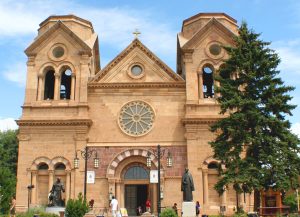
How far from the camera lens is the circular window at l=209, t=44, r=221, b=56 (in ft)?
130

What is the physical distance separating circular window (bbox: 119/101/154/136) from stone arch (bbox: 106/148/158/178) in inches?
61.5

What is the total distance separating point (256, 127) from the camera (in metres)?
26.4

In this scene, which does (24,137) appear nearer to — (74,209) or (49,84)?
(49,84)

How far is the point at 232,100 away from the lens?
27.0 m

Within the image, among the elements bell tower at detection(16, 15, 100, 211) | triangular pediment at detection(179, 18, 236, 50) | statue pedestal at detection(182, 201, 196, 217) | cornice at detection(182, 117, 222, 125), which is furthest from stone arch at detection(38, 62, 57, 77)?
statue pedestal at detection(182, 201, 196, 217)

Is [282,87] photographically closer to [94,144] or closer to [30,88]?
[94,144]

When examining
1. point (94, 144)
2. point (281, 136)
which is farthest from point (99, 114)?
point (281, 136)

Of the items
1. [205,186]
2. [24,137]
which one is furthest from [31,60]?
[205,186]

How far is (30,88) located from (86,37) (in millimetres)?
7217

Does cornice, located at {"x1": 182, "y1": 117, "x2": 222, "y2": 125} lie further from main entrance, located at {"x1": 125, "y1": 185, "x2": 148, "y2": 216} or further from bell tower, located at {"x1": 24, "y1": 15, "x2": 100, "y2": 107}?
bell tower, located at {"x1": 24, "y1": 15, "x2": 100, "y2": 107}

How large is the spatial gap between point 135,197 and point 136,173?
6.75 ft

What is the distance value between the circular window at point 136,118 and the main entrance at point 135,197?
461 cm

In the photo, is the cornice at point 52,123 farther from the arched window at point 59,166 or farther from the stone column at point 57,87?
the arched window at point 59,166

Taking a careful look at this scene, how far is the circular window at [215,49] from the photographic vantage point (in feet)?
130
